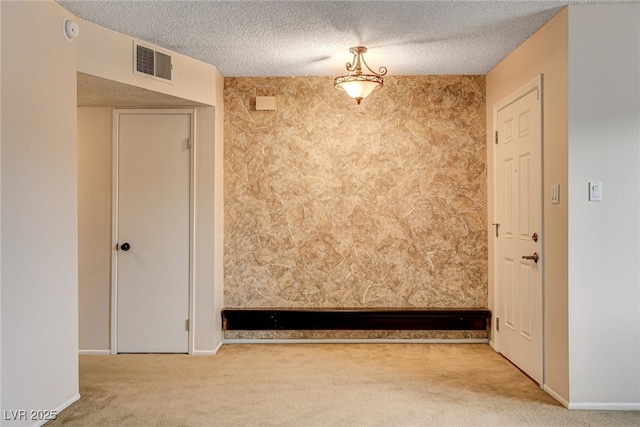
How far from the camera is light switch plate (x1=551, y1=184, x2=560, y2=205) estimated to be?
3.27 meters

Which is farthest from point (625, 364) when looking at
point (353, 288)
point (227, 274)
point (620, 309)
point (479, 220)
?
point (227, 274)

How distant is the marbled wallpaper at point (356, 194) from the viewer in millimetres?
4816

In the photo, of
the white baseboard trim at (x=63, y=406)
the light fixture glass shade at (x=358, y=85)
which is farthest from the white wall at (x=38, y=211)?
the light fixture glass shade at (x=358, y=85)

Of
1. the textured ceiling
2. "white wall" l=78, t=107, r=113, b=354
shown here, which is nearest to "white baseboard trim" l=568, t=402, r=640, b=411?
the textured ceiling

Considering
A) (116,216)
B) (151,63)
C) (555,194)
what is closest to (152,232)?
(116,216)

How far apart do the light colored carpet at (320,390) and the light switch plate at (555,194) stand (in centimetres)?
123

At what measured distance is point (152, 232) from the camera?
4.52 meters

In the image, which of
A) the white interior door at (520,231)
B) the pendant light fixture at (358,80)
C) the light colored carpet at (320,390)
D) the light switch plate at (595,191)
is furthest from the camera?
the pendant light fixture at (358,80)

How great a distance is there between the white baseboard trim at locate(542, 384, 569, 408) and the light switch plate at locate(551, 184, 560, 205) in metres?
1.19

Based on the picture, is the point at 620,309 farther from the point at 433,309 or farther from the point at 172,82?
the point at 172,82

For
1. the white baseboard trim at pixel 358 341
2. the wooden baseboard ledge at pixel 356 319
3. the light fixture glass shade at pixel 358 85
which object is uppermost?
the light fixture glass shade at pixel 358 85

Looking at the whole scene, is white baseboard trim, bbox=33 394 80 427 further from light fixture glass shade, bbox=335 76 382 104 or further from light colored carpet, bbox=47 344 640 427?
light fixture glass shade, bbox=335 76 382 104

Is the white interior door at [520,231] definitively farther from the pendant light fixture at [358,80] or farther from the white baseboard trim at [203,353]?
the white baseboard trim at [203,353]

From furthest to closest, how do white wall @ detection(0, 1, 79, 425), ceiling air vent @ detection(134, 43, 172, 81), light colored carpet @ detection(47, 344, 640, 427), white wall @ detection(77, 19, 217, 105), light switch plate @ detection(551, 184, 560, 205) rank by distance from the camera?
ceiling air vent @ detection(134, 43, 172, 81)
white wall @ detection(77, 19, 217, 105)
light switch plate @ detection(551, 184, 560, 205)
light colored carpet @ detection(47, 344, 640, 427)
white wall @ detection(0, 1, 79, 425)
